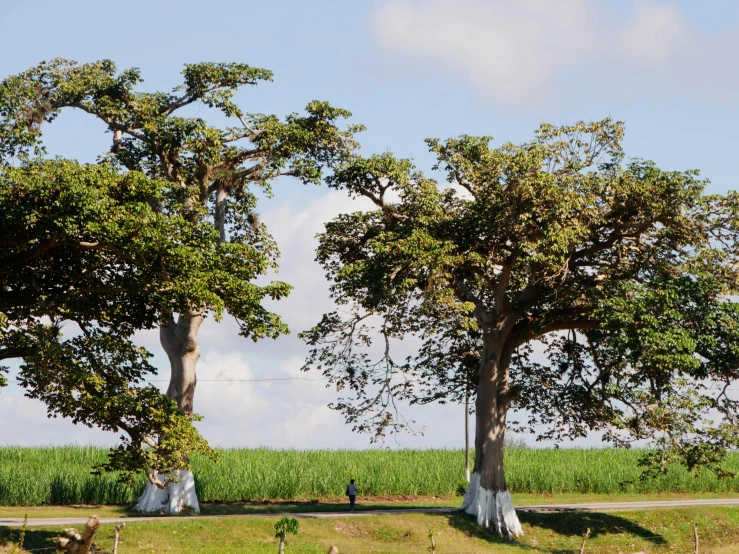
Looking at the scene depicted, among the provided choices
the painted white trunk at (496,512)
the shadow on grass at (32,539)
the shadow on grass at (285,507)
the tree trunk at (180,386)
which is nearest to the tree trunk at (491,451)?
the painted white trunk at (496,512)

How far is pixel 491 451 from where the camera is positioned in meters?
37.8

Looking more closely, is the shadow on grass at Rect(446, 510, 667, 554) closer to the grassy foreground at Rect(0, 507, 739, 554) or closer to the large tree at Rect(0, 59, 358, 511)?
the grassy foreground at Rect(0, 507, 739, 554)

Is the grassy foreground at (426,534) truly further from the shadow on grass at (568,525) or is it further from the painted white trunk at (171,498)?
the painted white trunk at (171,498)

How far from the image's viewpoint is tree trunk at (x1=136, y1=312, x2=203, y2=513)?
38.1m

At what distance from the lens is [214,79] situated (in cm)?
4109

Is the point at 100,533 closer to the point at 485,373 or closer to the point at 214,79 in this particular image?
the point at 485,373

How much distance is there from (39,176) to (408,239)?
13.4 m

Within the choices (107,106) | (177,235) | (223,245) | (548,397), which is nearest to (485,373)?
(548,397)

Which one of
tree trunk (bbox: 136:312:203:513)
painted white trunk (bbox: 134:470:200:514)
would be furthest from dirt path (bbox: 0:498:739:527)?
tree trunk (bbox: 136:312:203:513)

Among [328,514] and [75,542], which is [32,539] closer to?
[328,514]

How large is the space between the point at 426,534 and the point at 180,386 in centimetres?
1222

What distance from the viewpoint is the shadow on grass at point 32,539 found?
27.0 m

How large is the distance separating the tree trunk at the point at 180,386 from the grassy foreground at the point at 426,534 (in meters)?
6.32

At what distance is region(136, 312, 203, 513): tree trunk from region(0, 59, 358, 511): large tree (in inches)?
1.7
